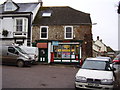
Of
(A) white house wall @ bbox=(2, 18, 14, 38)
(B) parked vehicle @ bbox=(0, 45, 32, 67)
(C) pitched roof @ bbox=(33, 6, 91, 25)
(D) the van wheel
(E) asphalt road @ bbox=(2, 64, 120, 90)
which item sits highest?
(C) pitched roof @ bbox=(33, 6, 91, 25)

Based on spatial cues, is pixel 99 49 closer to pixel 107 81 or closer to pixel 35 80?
pixel 35 80

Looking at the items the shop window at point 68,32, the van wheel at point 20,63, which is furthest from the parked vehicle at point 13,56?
the shop window at point 68,32

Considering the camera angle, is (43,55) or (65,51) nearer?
(65,51)

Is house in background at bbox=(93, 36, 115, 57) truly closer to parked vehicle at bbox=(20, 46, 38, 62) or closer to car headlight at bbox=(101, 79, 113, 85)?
parked vehicle at bbox=(20, 46, 38, 62)

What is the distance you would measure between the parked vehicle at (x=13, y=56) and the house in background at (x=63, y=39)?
6579mm

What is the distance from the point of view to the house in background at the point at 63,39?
2648 centimetres

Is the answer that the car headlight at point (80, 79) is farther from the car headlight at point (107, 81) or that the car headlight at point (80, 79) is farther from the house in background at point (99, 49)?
the house in background at point (99, 49)

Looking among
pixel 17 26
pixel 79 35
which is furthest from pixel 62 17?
pixel 17 26

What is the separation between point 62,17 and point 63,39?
354 centimetres

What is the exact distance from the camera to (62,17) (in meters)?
28.2

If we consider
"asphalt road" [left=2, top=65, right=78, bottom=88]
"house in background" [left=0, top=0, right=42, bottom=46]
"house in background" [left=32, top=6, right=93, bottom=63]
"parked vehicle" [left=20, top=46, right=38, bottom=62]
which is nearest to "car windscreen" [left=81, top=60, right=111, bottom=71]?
"asphalt road" [left=2, top=65, right=78, bottom=88]

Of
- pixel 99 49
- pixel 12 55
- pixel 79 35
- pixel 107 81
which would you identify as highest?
pixel 79 35

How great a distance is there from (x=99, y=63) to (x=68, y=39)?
1557cm

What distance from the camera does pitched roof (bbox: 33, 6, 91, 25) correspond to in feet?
89.0
